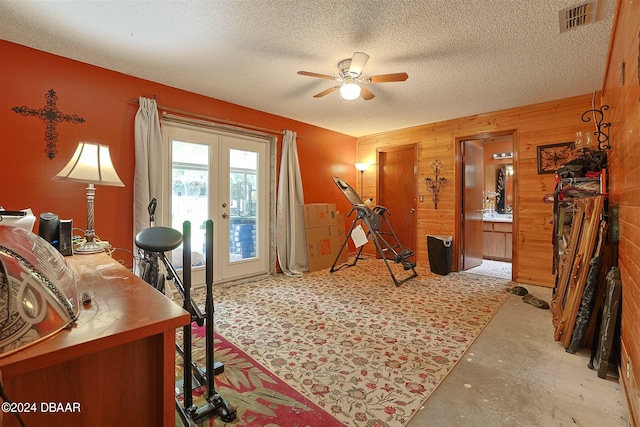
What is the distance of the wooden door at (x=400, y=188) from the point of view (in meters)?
5.05

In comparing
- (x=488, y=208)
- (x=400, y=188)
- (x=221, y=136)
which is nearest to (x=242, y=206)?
(x=221, y=136)

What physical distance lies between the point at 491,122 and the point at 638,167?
3.08 m

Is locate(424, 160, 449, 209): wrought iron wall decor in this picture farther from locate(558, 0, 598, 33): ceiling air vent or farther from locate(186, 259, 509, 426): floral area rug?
locate(558, 0, 598, 33): ceiling air vent

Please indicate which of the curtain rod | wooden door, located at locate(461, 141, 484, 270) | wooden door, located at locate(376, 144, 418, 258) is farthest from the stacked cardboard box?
wooden door, located at locate(461, 141, 484, 270)

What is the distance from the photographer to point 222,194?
146 inches

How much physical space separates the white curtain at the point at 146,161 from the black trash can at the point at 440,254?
3.71m

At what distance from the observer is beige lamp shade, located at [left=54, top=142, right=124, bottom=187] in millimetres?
1826

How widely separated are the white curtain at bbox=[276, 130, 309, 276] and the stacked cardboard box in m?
0.11

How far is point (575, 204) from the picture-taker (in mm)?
2525

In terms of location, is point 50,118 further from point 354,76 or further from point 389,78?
point 389,78

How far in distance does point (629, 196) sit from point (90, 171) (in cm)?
321

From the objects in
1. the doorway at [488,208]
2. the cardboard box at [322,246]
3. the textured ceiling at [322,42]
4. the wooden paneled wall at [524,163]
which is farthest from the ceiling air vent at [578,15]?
the cardboard box at [322,246]

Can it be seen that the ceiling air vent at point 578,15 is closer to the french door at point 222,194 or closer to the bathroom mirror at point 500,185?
the french door at point 222,194

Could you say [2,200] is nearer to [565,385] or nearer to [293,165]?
[293,165]
